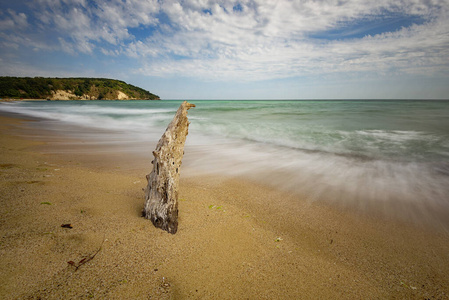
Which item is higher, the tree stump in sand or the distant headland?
the distant headland

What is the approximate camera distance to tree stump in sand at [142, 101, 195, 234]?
8.41 ft

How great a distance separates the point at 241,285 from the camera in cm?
198

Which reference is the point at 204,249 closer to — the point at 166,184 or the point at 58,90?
the point at 166,184

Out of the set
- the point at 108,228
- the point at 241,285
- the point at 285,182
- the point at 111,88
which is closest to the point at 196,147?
the point at 285,182

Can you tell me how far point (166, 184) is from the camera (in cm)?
257

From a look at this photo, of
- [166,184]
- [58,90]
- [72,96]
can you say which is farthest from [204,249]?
[72,96]

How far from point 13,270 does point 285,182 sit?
4344 mm

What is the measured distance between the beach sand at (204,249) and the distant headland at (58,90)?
82.2 metres

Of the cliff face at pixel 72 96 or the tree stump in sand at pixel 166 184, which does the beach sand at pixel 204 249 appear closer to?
the tree stump in sand at pixel 166 184

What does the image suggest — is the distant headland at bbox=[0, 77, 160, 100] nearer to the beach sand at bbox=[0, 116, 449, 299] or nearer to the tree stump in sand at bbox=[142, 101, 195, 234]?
the beach sand at bbox=[0, 116, 449, 299]

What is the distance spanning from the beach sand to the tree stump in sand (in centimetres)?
15

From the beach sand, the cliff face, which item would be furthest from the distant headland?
the beach sand

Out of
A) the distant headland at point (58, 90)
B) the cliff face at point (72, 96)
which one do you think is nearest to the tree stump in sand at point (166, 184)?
the distant headland at point (58, 90)

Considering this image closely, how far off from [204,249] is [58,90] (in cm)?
8873
